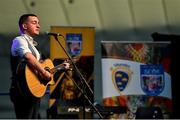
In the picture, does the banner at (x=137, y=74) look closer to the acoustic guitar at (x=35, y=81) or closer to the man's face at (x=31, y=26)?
the acoustic guitar at (x=35, y=81)

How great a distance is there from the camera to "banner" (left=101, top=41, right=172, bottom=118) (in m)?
6.80

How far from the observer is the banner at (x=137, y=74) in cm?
680

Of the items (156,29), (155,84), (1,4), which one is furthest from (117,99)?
(1,4)

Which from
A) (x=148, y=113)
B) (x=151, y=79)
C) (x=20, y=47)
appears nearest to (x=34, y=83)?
(x=20, y=47)

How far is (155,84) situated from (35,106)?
3.35m

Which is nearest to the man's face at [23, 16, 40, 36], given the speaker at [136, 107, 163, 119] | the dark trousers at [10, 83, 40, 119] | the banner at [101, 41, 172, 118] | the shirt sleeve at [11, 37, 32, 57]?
the shirt sleeve at [11, 37, 32, 57]

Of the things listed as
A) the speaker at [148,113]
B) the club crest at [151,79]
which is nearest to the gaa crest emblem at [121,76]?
the club crest at [151,79]

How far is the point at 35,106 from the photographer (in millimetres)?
3936

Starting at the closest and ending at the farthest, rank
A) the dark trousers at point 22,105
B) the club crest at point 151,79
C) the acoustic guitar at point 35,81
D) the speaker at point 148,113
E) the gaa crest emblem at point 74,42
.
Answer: the dark trousers at point 22,105 → the acoustic guitar at point 35,81 → the speaker at point 148,113 → the gaa crest emblem at point 74,42 → the club crest at point 151,79

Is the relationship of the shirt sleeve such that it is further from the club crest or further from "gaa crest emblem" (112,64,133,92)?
the club crest

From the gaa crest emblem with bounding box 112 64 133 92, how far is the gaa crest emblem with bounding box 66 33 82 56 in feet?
1.93

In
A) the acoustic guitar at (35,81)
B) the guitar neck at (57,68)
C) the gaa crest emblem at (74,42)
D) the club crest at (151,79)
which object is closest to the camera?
the acoustic guitar at (35,81)

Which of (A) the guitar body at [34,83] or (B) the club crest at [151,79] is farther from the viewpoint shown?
(B) the club crest at [151,79]

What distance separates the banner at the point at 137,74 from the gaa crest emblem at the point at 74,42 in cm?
36
